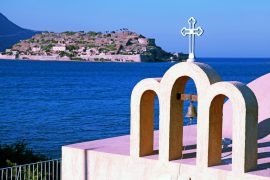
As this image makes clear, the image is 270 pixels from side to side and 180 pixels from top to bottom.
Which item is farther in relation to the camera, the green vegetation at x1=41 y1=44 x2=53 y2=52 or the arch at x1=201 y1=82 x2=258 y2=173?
the green vegetation at x1=41 y1=44 x2=53 y2=52

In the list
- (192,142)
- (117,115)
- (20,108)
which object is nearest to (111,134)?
(117,115)

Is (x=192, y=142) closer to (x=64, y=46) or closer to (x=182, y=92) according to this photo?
(x=182, y=92)

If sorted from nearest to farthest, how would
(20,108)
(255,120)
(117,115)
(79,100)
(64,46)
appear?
(255,120)
(117,115)
(20,108)
(79,100)
(64,46)

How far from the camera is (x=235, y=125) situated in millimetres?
8211

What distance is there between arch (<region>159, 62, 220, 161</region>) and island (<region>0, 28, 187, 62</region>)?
14305cm

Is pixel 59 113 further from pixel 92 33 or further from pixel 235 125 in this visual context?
pixel 92 33

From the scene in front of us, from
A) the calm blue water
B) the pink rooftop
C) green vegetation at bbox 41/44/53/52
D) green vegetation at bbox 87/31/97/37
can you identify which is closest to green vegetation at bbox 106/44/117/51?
green vegetation at bbox 87/31/97/37

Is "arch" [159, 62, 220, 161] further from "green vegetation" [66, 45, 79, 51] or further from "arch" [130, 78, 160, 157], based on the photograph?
"green vegetation" [66, 45, 79, 51]

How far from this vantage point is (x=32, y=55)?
539ft

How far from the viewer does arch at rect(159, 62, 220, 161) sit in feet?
28.6

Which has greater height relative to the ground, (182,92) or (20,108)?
(182,92)

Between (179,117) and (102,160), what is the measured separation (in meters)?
1.66

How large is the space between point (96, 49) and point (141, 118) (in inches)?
5960

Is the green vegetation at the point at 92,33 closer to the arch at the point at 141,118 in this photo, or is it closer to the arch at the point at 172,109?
the arch at the point at 141,118
